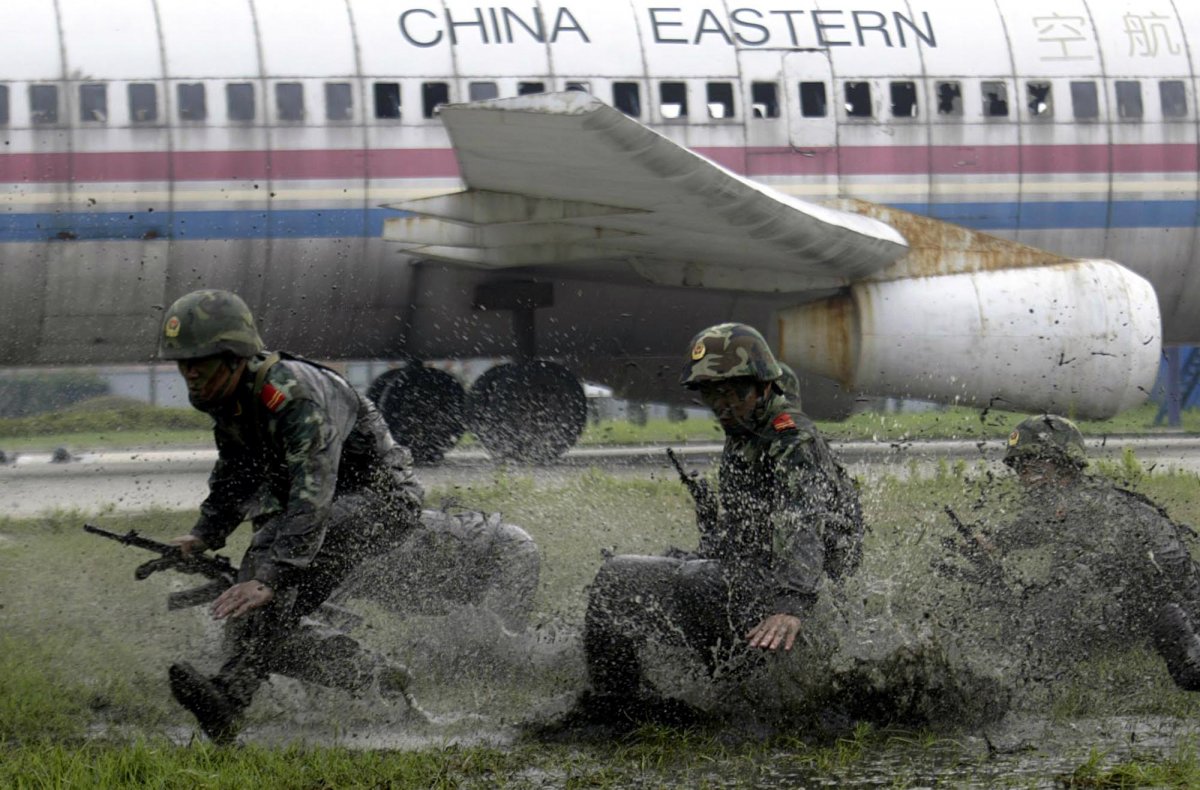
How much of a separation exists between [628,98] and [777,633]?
28.0 ft

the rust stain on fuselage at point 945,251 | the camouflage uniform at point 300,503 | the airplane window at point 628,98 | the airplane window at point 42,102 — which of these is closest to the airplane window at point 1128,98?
the rust stain on fuselage at point 945,251

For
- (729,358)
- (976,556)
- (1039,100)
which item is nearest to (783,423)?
(729,358)

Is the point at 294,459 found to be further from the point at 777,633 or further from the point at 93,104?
the point at 93,104

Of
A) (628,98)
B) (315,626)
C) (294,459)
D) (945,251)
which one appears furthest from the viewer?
(628,98)

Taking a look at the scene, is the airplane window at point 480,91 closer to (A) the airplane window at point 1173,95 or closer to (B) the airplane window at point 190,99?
(B) the airplane window at point 190,99

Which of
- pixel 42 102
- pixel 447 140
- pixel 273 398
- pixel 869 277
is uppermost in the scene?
pixel 42 102

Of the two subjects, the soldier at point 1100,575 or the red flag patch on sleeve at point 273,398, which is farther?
the soldier at point 1100,575

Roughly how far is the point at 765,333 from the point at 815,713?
769cm

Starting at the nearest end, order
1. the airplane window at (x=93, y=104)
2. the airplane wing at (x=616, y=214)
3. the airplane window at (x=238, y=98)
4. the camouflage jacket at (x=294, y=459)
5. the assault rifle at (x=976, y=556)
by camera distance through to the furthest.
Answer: the camouflage jacket at (x=294, y=459), the assault rifle at (x=976, y=556), the airplane wing at (x=616, y=214), the airplane window at (x=93, y=104), the airplane window at (x=238, y=98)

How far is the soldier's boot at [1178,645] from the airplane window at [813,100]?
25.7 feet

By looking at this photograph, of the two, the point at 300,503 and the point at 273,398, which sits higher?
the point at 273,398

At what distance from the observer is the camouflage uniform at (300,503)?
5398 mm

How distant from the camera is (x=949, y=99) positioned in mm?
13445

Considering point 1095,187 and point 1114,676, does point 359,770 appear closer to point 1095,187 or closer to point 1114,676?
point 1114,676
